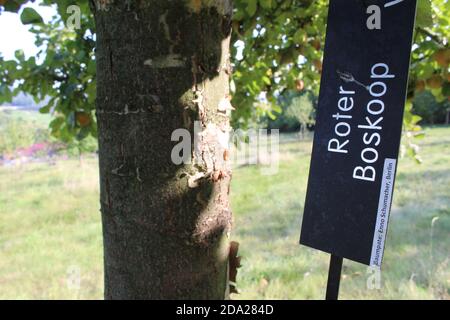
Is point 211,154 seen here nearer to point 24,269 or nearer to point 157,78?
point 157,78

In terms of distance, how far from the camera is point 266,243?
4551 millimetres

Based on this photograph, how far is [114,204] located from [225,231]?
257mm

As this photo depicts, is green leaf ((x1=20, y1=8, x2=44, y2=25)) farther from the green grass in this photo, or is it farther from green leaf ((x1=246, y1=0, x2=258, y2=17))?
the green grass

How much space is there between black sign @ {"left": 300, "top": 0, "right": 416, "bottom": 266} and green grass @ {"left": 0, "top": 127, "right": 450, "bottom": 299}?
8.05 ft

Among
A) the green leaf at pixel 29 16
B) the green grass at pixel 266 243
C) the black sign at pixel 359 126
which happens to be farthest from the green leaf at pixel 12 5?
the green grass at pixel 266 243

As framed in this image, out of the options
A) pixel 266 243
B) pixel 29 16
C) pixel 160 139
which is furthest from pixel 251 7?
pixel 266 243

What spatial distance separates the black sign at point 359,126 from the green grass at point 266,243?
245 cm

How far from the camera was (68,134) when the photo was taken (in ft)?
6.29

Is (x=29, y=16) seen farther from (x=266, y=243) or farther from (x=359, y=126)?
(x=266, y=243)

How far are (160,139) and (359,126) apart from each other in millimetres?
429

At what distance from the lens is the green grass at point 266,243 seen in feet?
11.0

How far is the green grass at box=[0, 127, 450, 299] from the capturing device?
11.0ft

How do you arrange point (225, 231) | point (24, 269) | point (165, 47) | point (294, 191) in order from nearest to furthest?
point (165, 47) < point (225, 231) < point (24, 269) < point (294, 191)

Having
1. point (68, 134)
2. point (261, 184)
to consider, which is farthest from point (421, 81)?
point (261, 184)
